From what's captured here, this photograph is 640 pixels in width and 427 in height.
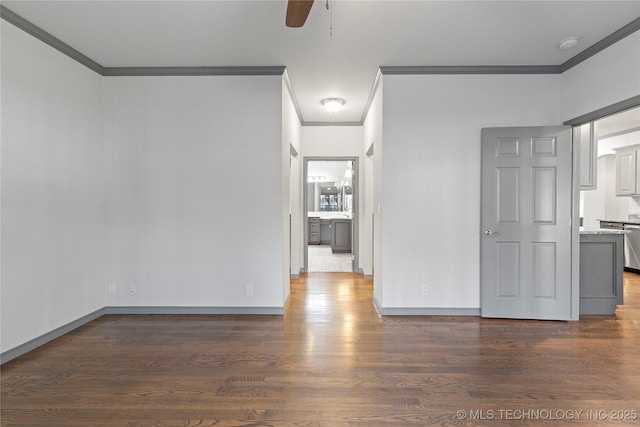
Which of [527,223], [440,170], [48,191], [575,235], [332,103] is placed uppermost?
[332,103]

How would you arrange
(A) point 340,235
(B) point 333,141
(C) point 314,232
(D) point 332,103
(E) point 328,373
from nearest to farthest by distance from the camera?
(E) point 328,373 → (D) point 332,103 → (B) point 333,141 → (A) point 340,235 → (C) point 314,232

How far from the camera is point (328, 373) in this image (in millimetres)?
2492

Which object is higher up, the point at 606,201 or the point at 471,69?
the point at 471,69

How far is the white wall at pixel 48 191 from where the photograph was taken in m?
2.69

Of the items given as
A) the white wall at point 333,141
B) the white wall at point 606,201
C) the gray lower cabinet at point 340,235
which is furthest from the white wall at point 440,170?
the gray lower cabinet at point 340,235

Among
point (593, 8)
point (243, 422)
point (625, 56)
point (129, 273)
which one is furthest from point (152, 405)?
point (625, 56)

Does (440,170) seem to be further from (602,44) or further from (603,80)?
(602,44)

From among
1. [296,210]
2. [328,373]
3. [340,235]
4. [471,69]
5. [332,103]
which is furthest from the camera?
[340,235]

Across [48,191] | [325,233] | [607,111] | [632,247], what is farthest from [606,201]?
[48,191]

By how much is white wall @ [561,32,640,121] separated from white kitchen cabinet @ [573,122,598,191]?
1.11 ft

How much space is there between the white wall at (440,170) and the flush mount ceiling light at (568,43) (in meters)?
0.52

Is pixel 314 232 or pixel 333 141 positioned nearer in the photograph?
pixel 333 141

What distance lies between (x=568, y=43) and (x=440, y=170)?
5.11ft

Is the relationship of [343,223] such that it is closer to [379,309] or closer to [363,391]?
[379,309]
